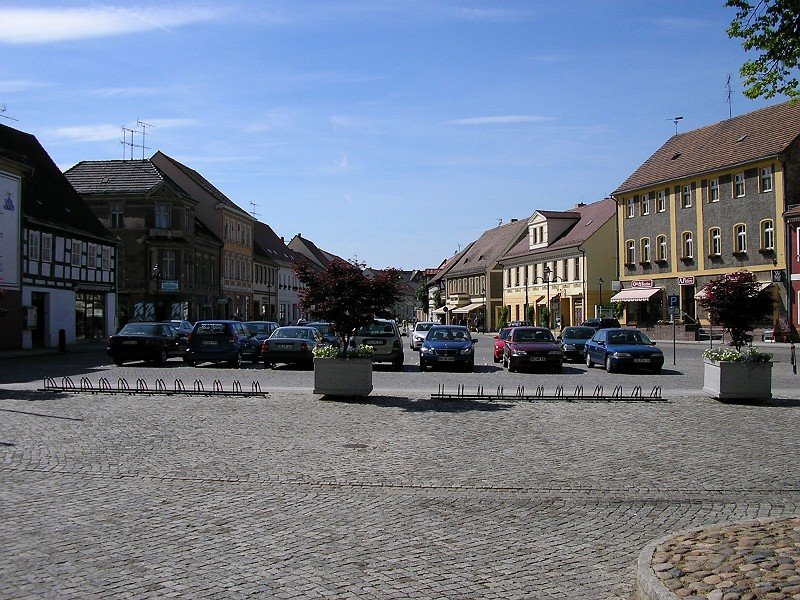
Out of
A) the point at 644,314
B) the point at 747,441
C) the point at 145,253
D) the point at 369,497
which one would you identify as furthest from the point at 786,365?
the point at 145,253

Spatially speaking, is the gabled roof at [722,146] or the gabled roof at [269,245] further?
the gabled roof at [269,245]

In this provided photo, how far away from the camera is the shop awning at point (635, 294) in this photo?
189 feet

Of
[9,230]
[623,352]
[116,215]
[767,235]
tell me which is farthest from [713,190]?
[116,215]

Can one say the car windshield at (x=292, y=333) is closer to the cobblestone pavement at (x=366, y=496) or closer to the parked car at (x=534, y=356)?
the parked car at (x=534, y=356)

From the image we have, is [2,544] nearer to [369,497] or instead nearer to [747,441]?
[369,497]

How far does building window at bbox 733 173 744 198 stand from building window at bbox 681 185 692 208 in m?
4.51

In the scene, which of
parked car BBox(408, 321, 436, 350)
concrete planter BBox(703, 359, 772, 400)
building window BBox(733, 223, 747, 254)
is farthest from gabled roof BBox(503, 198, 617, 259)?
concrete planter BBox(703, 359, 772, 400)

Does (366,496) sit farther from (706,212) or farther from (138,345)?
(706,212)

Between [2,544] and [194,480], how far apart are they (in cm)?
281

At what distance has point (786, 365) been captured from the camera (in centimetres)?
2831

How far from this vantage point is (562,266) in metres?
70.4

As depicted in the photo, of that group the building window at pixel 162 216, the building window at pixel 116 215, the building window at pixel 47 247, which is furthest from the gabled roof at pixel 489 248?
the building window at pixel 47 247

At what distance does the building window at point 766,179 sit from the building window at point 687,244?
712 centimetres

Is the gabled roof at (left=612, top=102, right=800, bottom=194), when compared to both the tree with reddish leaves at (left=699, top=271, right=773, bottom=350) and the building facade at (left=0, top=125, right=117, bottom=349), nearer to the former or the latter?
the tree with reddish leaves at (left=699, top=271, right=773, bottom=350)
